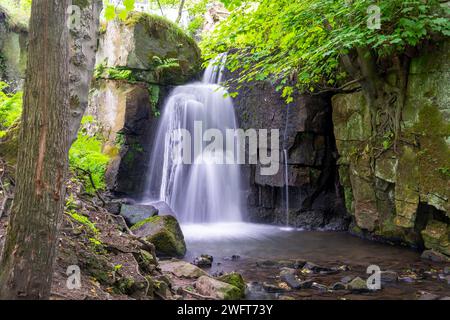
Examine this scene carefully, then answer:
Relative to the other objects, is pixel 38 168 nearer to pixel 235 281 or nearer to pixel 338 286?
pixel 235 281

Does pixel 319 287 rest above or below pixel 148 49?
below

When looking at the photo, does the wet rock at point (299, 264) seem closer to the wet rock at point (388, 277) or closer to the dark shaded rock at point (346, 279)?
the dark shaded rock at point (346, 279)

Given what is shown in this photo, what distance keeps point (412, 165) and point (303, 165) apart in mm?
3839

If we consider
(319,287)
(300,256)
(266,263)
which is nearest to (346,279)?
(319,287)

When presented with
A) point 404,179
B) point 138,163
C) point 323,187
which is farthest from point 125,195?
point 404,179

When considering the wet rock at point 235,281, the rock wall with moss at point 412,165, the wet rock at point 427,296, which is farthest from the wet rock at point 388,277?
the wet rock at point 235,281

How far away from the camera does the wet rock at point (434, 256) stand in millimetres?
7777

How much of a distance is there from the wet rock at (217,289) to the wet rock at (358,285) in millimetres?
1915

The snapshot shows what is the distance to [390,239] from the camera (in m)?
9.59

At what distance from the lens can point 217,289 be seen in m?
5.10

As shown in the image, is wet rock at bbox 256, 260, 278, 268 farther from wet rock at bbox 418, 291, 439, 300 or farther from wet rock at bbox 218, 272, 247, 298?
wet rock at bbox 418, 291, 439, 300

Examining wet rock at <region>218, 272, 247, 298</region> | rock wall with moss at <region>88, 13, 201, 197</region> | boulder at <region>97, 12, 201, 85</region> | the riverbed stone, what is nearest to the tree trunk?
wet rock at <region>218, 272, 247, 298</region>

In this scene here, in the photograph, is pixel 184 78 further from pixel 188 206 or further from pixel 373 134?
pixel 373 134

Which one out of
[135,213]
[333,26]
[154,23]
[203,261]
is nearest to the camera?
[203,261]
